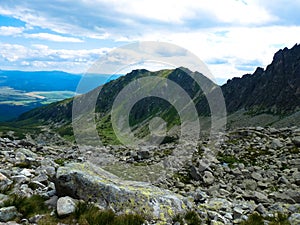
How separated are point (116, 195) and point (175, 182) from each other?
1062 centimetres

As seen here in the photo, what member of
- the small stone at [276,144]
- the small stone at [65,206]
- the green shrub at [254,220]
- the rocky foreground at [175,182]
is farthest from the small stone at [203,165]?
the small stone at [65,206]

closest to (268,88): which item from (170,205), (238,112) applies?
(238,112)

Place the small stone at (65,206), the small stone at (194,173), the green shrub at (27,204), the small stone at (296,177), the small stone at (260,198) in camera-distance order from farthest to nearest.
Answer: the small stone at (194,173) → the small stone at (296,177) → the small stone at (260,198) → the green shrub at (27,204) → the small stone at (65,206)

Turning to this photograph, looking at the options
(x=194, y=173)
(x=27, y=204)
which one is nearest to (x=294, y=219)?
(x=194, y=173)

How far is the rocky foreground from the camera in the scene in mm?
11305

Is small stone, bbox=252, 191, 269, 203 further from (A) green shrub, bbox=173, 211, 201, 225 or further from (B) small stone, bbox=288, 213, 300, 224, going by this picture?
(A) green shrub, bbox=173, 211, 201, 225

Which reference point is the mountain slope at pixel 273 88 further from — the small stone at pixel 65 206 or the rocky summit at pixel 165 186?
the small stone at pixel 65 206

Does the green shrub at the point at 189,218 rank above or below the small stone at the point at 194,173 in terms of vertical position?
above

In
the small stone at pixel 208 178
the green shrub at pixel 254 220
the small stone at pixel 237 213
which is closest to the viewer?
the green shrub at pixel 254 220

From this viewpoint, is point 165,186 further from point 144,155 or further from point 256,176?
point 144,155

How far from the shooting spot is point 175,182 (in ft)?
70.0

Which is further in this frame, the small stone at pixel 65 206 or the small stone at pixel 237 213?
the small stone at pixel 237 213

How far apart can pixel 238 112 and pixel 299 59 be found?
137 ft

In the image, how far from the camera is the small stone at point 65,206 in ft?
34.1
